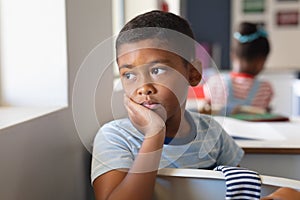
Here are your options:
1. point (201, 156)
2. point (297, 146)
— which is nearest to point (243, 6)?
point (297, 146)

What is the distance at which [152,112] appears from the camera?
30.9 inches

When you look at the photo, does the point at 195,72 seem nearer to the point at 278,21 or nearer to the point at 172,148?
the point at 172,148

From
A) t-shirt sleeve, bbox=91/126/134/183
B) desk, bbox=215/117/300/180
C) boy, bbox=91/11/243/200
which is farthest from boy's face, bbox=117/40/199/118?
desk, bbox=215/117/300/180

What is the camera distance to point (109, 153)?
2.71 ft

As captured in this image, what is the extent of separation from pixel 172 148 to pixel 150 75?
0.17 metres

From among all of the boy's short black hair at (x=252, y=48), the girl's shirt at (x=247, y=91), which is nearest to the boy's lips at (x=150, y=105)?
the girl's shirt at (x=247, y=91)

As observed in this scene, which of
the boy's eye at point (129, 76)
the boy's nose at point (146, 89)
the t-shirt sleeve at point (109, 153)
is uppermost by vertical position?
the boy's eye at point (129, 76)

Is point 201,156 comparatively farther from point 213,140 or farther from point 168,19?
point 168,19

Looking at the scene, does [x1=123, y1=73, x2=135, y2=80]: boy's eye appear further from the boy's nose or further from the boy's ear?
the boy's ear

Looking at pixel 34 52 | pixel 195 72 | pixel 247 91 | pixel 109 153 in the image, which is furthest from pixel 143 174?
pixel 247 91

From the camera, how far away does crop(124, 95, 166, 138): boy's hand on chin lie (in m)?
0.79

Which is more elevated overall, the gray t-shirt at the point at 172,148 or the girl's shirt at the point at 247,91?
the gray t-shirt at the point at 172,148

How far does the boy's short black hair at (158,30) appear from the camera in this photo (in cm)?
80

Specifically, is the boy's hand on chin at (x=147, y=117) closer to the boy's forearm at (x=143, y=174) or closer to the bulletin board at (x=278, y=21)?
the boy's forearm at (x=143, y=174)
